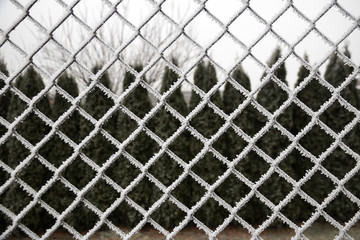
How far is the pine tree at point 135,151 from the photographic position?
4.84m

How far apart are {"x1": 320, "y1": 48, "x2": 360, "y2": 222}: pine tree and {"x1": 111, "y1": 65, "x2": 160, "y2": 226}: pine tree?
2.95 meters

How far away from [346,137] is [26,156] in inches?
197

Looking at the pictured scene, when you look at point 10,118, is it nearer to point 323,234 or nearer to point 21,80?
point 21,80

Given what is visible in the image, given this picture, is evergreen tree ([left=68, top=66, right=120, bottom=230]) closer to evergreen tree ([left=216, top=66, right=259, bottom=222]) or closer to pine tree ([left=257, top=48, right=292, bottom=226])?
evergreen tree ([left=216, top=66, right=259, bottom=222])

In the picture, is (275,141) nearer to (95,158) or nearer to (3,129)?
(95,158)

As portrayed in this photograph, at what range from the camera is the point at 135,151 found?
191 inches

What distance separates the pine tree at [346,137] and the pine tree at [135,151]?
116 inches

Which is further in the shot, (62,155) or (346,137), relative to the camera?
(346,137)

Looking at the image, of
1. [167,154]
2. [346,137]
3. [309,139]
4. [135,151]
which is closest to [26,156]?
[135,151]

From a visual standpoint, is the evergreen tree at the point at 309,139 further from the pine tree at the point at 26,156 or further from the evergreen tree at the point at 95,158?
the pine tree at the point at 26,156

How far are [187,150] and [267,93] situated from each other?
5.22 ft

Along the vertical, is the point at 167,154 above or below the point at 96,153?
above

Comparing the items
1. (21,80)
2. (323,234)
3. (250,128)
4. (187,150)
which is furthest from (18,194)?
(323,234)

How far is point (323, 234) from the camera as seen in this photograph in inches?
188
